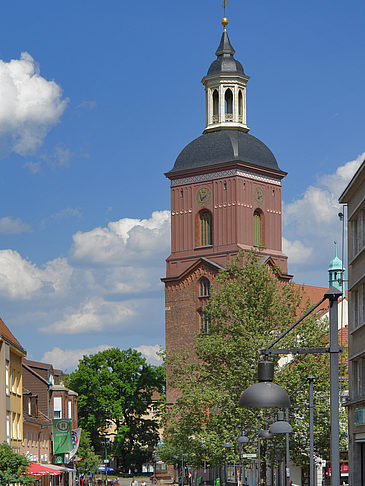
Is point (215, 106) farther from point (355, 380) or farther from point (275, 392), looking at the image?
point (275, 392)

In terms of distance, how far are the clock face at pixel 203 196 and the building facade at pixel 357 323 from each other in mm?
55541

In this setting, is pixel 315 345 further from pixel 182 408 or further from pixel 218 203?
pixel 218 203

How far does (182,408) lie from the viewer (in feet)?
181

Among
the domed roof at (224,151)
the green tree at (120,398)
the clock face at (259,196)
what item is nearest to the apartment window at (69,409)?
the green tree at (120,398)

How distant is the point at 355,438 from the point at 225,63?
218 ft

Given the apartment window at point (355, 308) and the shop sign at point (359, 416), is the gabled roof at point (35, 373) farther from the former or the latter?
the shop sign at point (359, 416)

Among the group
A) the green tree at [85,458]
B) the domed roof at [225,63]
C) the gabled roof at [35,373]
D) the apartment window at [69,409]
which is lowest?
the green tree at [85,458]

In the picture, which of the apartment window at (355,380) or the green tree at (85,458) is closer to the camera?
the apartment window at (355,380)

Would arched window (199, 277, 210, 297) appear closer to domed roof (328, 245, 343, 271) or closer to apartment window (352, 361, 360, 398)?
domed roof (328, 245, 343, 271)

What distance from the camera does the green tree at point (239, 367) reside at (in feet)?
171

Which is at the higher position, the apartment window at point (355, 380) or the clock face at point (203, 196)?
the clock face at point (203, 196)

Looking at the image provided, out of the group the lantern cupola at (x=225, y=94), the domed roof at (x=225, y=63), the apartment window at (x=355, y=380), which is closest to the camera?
the apartment window at (x=355, y=380)

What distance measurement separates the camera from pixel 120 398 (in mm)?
114750

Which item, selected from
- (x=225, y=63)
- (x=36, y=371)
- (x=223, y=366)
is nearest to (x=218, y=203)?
(x=225, y=63)
